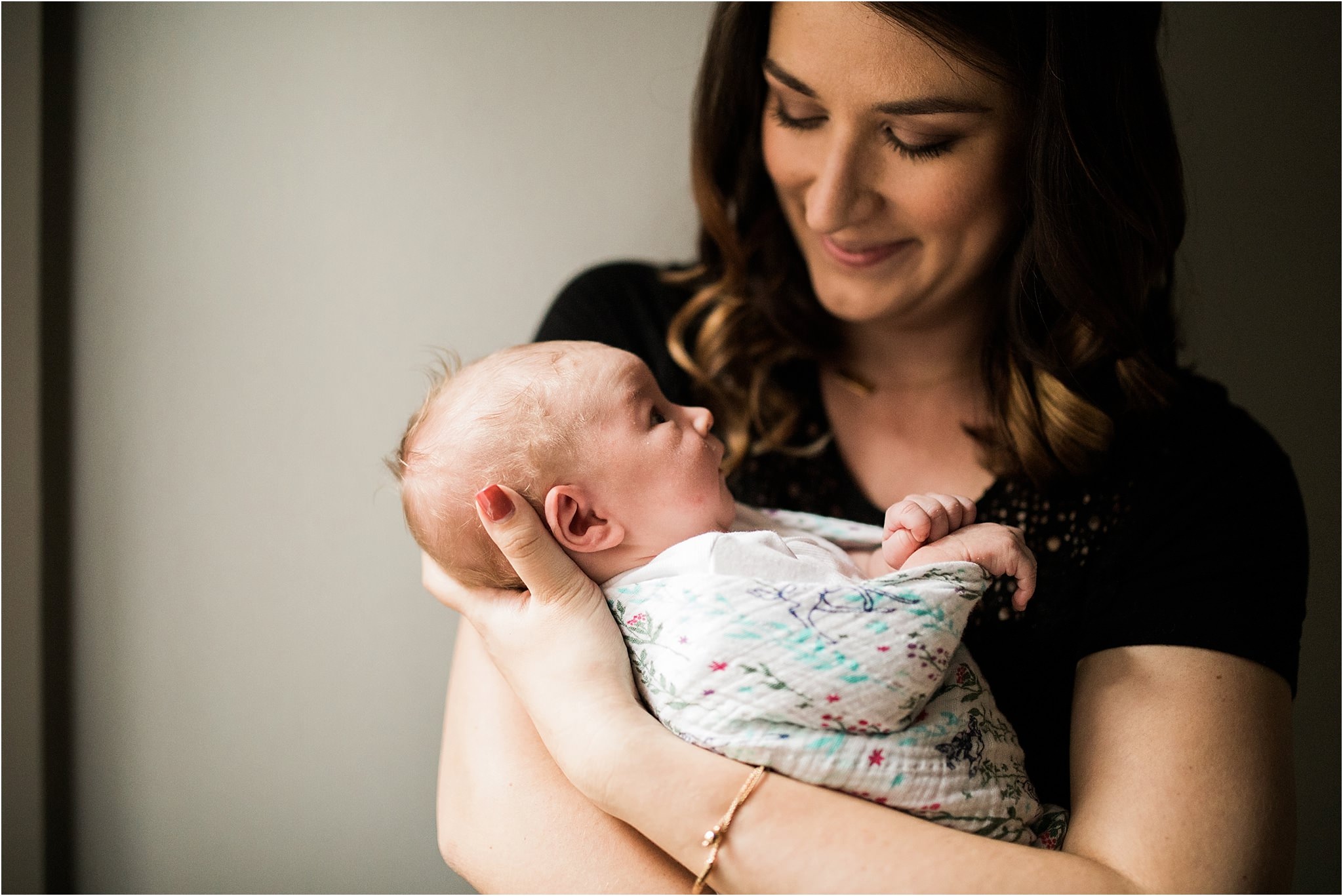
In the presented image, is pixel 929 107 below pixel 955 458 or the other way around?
the other way around

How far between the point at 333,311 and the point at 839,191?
1.08 metres

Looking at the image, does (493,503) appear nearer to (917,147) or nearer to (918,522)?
(918,522)

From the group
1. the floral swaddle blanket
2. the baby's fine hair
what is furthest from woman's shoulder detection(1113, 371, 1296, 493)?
the baby's fine hair

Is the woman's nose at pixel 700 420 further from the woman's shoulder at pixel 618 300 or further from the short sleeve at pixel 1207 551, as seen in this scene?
the short sleeve at pixel 1207 551

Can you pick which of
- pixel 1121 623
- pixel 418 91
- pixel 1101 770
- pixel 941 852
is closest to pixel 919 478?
pixel 1121 623

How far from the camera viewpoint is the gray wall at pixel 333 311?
5.47 ft

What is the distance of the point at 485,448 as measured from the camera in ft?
3.49

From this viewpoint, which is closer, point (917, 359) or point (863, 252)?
point (863, 252)

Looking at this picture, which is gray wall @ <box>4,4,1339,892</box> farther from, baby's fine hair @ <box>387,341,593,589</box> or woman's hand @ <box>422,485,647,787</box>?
woman's hand @ <box>422,485,647,787</box>

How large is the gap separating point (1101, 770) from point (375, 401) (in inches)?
58.1

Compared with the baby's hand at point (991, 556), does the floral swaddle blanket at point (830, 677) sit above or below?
below

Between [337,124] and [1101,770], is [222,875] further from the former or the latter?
[1101,770]

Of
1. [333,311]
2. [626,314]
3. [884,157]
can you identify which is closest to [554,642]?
[626,314]

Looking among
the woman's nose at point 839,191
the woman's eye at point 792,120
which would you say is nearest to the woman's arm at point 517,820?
the woman's nose at point 839,191
